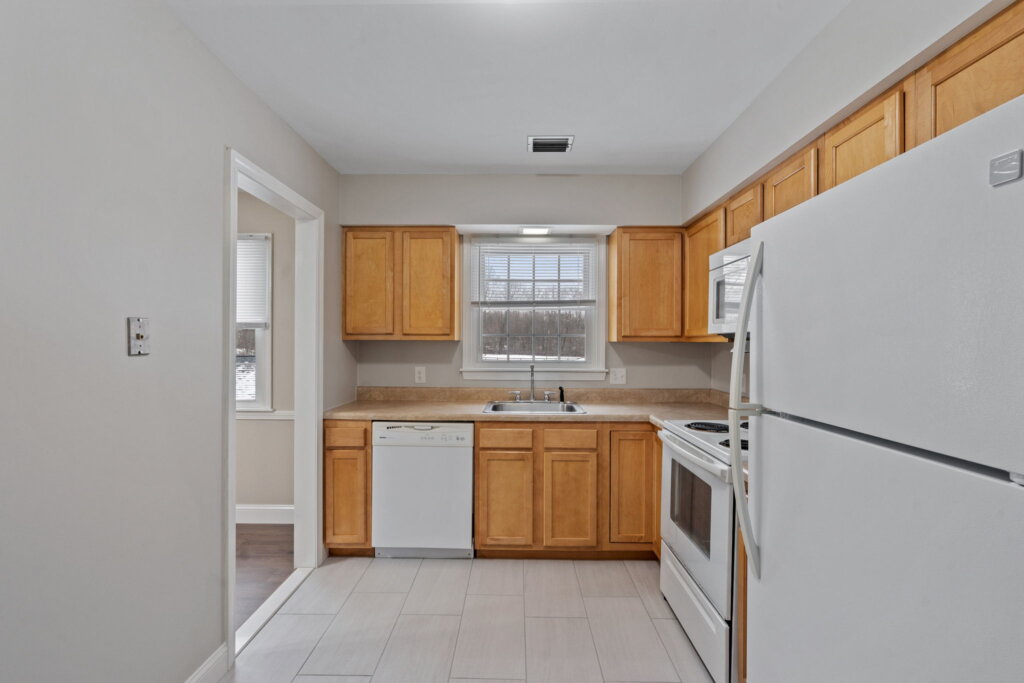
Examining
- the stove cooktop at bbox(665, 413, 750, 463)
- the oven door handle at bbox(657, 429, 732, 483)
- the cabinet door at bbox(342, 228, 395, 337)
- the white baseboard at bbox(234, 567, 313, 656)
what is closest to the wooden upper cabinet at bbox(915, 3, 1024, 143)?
the stove cooktop at bbox(665, 413, 750, 463)

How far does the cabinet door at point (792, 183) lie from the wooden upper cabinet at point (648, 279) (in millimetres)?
1108

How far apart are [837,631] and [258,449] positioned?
3.74 meters

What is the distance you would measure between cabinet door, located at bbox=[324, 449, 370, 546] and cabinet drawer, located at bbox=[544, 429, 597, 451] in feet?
3.69

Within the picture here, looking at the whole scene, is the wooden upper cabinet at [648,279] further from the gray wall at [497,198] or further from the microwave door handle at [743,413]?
the microwave door handle at [743,413]

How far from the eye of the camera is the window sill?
3.72 metres

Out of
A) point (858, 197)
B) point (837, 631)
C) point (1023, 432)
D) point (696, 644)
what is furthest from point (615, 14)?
point (696, 644)

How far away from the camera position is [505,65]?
6.88 feet

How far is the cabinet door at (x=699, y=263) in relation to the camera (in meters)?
2.90

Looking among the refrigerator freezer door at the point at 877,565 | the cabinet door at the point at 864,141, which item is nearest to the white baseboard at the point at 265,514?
the refrigerator freezer door at the point at 877,565

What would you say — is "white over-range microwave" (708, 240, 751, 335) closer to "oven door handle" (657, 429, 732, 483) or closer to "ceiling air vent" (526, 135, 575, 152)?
"oven door handle" (657, 429, 732, 483)

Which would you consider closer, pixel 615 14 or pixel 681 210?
pixel 615 14

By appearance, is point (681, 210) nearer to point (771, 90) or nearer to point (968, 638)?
point (771, 90)

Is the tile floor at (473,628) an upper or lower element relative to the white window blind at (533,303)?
lower

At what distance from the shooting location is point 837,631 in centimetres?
87
